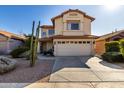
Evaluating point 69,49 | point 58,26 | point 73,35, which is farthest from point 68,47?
point 58,26

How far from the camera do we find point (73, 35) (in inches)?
862

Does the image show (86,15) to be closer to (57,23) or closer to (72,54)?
(57,23)

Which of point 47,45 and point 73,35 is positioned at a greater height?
point 73,35

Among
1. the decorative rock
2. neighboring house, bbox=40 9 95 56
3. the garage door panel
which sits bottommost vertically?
the decorative rock

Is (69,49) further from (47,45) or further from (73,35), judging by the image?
(47,45)

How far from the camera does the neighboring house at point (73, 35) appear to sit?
21047mm

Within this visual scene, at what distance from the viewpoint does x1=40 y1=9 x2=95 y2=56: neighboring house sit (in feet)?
69.1

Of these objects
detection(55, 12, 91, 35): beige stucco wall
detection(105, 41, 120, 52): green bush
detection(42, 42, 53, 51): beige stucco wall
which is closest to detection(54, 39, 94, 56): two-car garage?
detection(55, 12, 91, 35): beige stucco wall

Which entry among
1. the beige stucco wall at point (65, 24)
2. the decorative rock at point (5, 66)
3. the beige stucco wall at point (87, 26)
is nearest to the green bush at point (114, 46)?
the beige stucco wall at point (65, 24)

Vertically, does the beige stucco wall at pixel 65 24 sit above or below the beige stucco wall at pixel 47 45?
above

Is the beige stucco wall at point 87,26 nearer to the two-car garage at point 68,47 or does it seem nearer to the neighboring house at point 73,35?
the neighboring house at point 73,35

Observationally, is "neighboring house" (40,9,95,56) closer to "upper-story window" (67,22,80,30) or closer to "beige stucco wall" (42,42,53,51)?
"upper-story window" (67,22,80,30)
